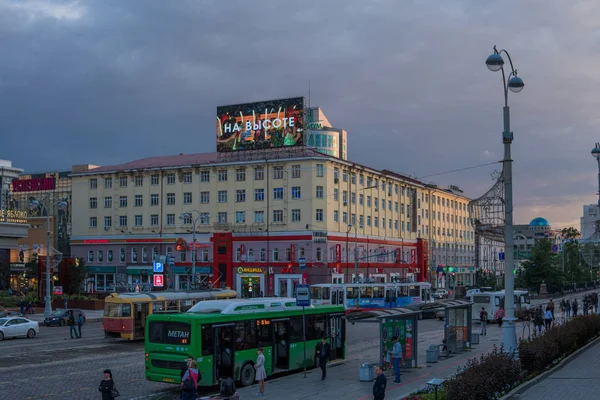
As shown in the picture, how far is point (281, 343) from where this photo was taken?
85.4 feet

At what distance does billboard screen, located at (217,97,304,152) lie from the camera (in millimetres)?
82188

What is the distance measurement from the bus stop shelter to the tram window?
506cm

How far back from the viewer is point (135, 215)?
90.9 meters

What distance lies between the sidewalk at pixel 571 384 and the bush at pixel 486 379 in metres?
0.67

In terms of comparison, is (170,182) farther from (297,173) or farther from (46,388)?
(46,388)

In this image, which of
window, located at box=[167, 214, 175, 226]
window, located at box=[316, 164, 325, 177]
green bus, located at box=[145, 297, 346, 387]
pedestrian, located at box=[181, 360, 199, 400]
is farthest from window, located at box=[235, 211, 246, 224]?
pedestrian, located at box=[181, 360, 199, 400]

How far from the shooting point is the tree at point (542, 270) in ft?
305

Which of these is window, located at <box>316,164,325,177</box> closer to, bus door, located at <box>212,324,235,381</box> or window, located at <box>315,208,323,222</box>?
window, located at <box>315,208,323,222</box>

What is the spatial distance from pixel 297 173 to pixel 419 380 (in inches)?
2263

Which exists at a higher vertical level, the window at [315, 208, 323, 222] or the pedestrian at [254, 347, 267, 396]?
the window at [315, 208, 323, 222]

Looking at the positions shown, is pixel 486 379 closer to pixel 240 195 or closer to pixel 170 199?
pixel 240 195

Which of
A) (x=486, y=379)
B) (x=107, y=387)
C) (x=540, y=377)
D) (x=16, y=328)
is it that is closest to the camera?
(x=107, y=387)

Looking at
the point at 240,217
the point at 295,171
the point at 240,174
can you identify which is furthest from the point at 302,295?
the point at 240,174

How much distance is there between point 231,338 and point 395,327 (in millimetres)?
6949
